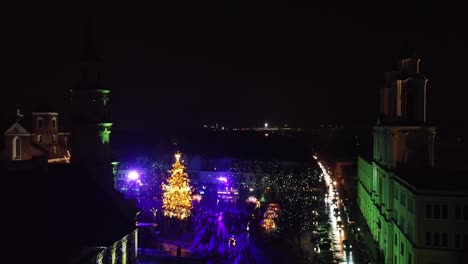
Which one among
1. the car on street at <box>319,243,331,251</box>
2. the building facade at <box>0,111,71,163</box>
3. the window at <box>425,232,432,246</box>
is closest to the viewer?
the window at <box>425,232,432,246</box>

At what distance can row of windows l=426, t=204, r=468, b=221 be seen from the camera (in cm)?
3266

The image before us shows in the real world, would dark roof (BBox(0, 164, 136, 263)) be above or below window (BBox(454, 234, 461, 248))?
above

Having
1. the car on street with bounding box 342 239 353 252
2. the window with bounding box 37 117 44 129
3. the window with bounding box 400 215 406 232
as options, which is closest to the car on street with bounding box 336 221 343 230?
the car on street with bounding box 342 239 353 252

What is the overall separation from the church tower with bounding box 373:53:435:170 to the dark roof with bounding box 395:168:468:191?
1442 mm

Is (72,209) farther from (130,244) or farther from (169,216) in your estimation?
(169,216)

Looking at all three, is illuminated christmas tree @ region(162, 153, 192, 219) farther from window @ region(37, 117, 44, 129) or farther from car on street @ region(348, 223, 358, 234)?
window @ region(37, 117, 44, 129)

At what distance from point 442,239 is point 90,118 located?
24739 millimetres

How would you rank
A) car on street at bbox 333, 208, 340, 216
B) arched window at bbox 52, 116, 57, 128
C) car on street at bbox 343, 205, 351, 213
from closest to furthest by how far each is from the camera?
car on street at bbox 333, 208, 340, 216 → car on street at bbox 343, 205, 351, 213 → arched window at bbox 52, 116, 57, 128

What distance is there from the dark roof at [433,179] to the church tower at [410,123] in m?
1.44

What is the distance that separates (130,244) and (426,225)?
18778 millimetres

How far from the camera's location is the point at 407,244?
36.1 m

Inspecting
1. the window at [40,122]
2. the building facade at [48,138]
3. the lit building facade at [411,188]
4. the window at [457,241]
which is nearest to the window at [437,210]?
the lit building facade at [411,188]

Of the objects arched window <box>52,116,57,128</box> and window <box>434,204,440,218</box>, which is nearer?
window <box>434,204,440,218</box>

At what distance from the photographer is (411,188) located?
34.7 metres
